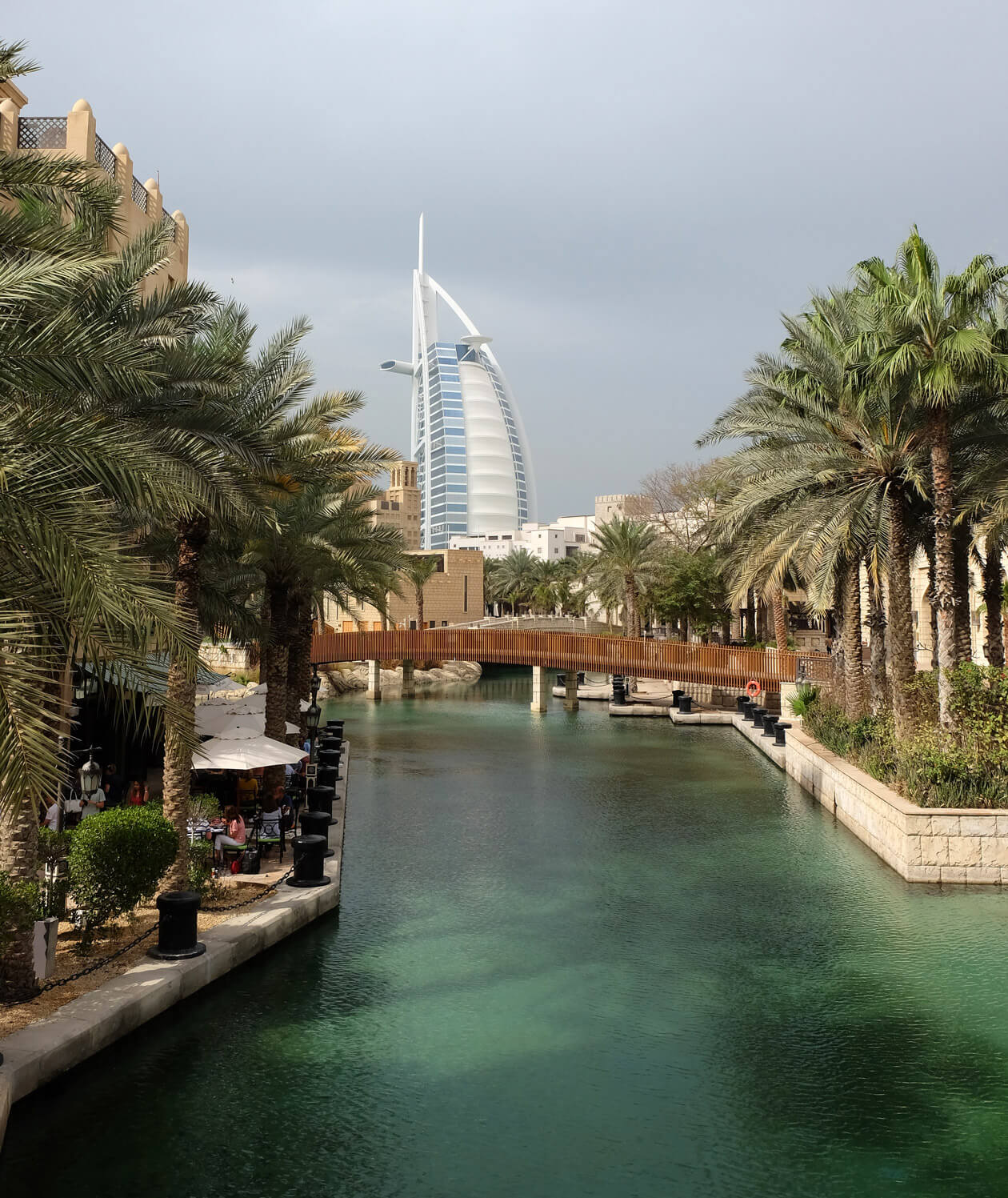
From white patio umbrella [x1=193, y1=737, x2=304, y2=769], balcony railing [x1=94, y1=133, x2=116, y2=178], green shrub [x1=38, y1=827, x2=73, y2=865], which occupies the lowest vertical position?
green shrub [x1=38, y1=827, x2=73, y2=865]

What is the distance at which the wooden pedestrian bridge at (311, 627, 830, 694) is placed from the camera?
3328 cm

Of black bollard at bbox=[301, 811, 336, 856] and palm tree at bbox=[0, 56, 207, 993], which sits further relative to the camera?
black bollard at bbox=[301, 811, 336, 856]

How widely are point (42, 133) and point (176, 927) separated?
14296 millimetres

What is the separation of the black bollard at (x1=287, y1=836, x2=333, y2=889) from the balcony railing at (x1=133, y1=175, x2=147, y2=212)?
13514 millimetres

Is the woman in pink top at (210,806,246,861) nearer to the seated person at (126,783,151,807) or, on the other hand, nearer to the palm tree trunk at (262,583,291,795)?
the seated person at (126,783,151,807)

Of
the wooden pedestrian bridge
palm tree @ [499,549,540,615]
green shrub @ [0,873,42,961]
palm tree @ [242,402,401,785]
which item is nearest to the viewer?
green shrub @ [0,873,42,961]

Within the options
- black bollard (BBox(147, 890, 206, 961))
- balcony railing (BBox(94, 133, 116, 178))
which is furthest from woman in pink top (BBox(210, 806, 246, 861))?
balcony railing (BBox(94, 133, 116, 178))

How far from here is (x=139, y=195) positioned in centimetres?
2044

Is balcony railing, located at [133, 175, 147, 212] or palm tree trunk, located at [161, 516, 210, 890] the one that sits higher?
balcony railing, located at [133, 175, 147, 212]

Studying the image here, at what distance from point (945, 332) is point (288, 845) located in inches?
532

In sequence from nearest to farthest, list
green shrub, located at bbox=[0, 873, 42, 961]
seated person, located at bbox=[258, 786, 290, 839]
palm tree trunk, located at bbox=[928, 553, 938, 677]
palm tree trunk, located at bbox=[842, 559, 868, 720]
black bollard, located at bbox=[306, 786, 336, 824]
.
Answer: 1. green shrub, located at bbox=[0, 873, 42, 961]
2. seated person, located at bbox=[258, 786, 290, 839]
3. black bollard, located at bbox=[306, 786, 336, 824]
4. palm tree trunk, located at bbox=[928, 553, 938, 677]
5. palm tree trunk, located at bbox=[842, 559, 868, 720]

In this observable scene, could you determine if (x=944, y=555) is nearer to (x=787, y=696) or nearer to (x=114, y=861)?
(x=114, y=861)

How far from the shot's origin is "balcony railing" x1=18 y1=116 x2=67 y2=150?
57.3 ft

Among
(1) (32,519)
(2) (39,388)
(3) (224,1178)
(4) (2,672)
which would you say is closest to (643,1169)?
(3) (224,1178)
